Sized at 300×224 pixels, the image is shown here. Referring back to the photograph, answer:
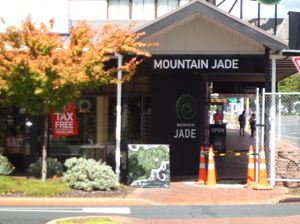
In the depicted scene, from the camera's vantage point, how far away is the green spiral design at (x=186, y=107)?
16.7m

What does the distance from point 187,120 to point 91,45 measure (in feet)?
15.4

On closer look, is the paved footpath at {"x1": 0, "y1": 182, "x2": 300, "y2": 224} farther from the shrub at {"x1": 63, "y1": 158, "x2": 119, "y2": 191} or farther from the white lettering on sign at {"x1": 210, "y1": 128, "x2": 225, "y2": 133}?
the white lettering on sign at {"x1": 210, "y1": 128, "x2": 225, "y2": 133}

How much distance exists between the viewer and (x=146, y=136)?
664 inches

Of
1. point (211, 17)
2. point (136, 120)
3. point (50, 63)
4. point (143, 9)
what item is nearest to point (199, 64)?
point (211, 17)

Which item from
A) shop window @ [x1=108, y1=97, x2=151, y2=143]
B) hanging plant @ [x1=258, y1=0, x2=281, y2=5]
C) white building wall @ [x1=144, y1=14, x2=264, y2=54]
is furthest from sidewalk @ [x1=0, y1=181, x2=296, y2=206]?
hanging plant @ [x1=258, y1=0, x2=281, y2=5]

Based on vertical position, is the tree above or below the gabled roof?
below

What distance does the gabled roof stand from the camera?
45.3 feet

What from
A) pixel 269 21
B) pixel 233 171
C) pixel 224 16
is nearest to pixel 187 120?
pixel 233 171

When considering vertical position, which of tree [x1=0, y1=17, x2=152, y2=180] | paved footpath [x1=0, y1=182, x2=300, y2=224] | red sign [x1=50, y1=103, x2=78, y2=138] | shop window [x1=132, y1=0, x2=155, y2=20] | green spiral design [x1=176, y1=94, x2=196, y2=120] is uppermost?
shop window [x1=132, y1=0, x2=155, y2=20]

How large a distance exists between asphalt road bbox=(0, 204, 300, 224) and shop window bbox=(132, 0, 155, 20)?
984 cm

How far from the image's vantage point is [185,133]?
16734 mm

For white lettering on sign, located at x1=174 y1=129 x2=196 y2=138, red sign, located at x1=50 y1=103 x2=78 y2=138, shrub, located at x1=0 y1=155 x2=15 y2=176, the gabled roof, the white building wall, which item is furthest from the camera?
white lettering on sign, located at x1=174 y1=129 x2=196 y2=138

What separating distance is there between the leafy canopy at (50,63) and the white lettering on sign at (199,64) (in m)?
1.52

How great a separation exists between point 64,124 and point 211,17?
5.09 metres
